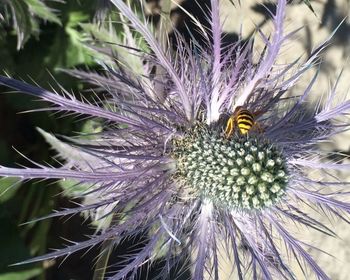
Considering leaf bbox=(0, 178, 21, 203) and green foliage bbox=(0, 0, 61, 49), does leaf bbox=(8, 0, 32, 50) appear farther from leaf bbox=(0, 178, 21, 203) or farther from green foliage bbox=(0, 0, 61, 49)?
leaf bbox=(0, 178, 21, 203)

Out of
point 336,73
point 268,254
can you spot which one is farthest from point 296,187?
point 336,73

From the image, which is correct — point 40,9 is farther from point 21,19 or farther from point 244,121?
point 244,121

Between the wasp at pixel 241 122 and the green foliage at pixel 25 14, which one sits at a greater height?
the green foliage at pixel 25 14

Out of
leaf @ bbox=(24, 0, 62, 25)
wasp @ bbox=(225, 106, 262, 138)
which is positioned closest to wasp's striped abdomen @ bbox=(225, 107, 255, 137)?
wasp @ bbox=(225, 106, 262, 138)

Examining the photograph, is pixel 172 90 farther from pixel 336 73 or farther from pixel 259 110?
pixel 336 73

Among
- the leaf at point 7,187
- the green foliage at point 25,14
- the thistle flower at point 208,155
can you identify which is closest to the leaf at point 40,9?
the green foliage at point 25,14

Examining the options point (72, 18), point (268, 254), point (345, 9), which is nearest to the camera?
point (268, 254)

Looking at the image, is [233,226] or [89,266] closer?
[233,226]

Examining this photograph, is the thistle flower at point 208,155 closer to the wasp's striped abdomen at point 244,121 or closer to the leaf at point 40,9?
the wasp's striped abdomen at point 244,121
